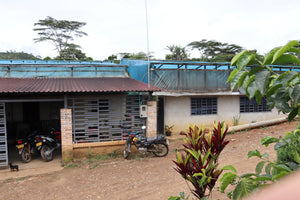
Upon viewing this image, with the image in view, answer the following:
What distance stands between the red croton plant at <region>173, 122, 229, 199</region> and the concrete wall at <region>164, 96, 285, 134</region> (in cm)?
862

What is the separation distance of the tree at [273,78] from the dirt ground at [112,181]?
12.0 ft

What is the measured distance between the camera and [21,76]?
9.23 m

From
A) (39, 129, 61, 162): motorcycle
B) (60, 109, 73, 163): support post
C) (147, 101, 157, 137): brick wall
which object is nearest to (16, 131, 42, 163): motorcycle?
(39, 129, 61, 162): motorcycle

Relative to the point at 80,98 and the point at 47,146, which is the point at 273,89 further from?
the point at 47,146

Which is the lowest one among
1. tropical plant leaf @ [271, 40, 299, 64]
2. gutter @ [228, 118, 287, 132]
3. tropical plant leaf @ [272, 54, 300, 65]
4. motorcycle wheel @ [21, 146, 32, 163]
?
motorcycle wheel @ [21, 146, 32, 163]

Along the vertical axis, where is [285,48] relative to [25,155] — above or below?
above

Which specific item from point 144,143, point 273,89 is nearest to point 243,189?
point 273,89

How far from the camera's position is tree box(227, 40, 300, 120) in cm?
118

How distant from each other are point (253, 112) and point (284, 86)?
1314cm

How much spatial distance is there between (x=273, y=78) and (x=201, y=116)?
10858 mm

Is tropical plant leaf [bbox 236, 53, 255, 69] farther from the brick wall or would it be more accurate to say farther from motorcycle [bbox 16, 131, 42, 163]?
motorcycle [bbox 16, 131, 42, 163]

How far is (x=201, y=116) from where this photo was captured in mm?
12008

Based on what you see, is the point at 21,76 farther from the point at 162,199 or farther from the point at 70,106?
the point at 162,199

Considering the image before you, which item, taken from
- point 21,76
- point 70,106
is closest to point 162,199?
point 70,106
